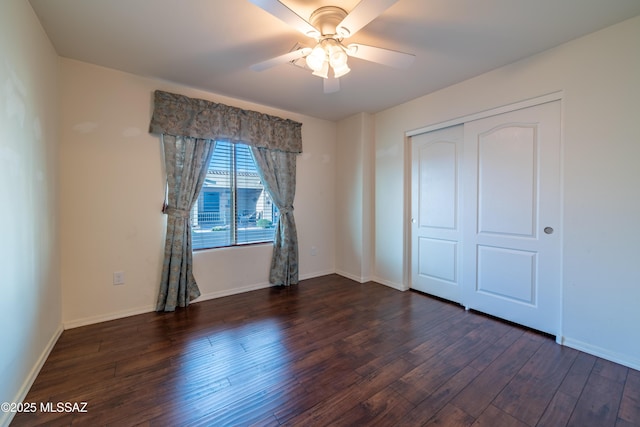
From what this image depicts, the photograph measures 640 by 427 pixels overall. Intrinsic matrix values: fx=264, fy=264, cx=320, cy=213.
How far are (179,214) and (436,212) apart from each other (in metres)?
3.01

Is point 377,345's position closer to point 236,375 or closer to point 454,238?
point 236,375

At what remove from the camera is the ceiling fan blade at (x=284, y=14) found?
1.38 metres

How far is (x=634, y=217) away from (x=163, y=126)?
413 cm

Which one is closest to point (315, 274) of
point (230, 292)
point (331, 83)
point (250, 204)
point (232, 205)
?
point (230, 292)

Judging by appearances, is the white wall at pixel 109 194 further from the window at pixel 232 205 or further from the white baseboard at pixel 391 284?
the white baseboard at pixel 391 284

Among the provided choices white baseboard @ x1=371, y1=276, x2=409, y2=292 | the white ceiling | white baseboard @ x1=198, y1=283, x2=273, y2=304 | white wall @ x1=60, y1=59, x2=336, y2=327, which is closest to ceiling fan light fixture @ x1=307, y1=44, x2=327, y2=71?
the white ceiling

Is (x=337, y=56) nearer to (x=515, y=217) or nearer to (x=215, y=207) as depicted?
(x=515, y=217)

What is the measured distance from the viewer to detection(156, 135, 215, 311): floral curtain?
285 cm

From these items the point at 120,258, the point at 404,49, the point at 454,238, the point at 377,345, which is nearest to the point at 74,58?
the point at 120,258

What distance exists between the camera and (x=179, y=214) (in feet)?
9.53

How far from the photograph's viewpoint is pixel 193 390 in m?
1.68

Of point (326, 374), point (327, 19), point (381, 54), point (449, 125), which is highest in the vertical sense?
point (327, 19)

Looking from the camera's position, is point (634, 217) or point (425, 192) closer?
point (634, 217)

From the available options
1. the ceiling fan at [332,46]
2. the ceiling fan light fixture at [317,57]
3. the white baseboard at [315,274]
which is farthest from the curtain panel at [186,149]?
the ceiling fan light fixture at [317,57]
